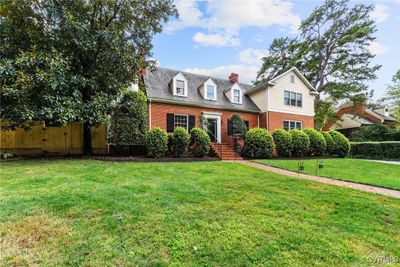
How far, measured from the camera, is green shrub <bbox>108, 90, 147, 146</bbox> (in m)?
11.8

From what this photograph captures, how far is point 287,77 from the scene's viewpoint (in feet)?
62.2

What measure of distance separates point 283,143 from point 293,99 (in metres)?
6.36

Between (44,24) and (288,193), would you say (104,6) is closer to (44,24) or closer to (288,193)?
(44,24)

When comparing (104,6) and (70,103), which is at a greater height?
(104,6)

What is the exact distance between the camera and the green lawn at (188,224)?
111 inches

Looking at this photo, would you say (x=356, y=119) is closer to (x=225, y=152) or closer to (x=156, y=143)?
(x=225, y=152)

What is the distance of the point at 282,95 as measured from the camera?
18609 mm

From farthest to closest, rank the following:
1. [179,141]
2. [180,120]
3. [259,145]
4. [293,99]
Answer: [293,99], [180,120], [259,145], [179,141]

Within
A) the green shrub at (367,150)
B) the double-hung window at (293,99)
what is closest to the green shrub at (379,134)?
the green shrub at (367,150)

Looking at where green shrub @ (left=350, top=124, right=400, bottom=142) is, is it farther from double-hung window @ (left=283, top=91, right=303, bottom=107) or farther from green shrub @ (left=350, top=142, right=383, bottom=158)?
double-hung window @ (left=283, top=91, right=303, bottom=107)

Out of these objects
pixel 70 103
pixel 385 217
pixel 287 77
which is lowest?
pixel 385 217

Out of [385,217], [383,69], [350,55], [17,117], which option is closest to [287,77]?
[350,55]

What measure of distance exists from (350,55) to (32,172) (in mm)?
28776

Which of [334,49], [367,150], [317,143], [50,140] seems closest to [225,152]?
[317,143]
